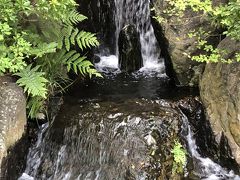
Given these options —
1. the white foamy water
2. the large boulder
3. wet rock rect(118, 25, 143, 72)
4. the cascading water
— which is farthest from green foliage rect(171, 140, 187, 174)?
the white foamy water

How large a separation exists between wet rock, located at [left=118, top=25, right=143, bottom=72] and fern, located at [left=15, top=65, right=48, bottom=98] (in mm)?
3518

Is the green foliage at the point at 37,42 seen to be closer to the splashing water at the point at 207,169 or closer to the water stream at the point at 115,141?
the water stream at the point at 115,141

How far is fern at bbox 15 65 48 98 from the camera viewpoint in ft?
18.4

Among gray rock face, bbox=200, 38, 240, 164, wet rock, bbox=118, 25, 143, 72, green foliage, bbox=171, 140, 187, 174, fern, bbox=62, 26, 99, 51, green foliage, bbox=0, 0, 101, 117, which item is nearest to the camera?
green foliage, bbox=0, 0, 101, 117

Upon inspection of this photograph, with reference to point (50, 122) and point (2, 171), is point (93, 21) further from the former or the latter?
point (2, 171)

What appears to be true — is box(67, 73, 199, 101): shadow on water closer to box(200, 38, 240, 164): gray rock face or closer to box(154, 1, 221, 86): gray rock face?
box(154, 1, 221, 86): gray rock face

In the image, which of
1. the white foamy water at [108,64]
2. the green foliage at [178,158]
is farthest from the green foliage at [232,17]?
the white foamy water at [108,64]

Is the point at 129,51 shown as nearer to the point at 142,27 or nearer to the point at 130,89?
the point at 142,27

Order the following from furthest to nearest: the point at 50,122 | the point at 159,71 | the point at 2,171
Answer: the point at 159,71
the point at 50,122
the point at 2,171

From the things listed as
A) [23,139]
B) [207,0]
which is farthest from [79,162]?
[207,0]

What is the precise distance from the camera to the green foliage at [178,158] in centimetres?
572

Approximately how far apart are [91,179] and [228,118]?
237cm

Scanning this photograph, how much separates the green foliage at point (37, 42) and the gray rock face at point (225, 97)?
6.65 ft

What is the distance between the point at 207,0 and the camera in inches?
214
